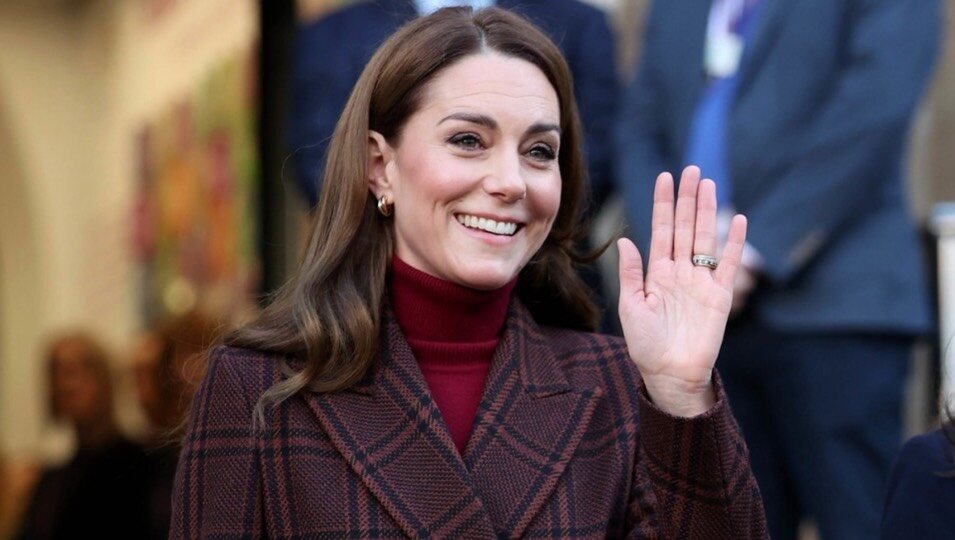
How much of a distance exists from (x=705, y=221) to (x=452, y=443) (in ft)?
1.93

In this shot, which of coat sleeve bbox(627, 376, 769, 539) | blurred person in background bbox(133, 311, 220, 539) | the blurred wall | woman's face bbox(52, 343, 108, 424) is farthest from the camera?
the blurred wall

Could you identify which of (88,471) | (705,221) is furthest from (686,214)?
(88,471)

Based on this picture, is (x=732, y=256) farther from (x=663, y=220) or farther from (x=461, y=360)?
(x=461, y=360)

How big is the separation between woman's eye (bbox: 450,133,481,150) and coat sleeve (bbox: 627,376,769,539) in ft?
1.81

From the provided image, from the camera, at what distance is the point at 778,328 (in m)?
4.54

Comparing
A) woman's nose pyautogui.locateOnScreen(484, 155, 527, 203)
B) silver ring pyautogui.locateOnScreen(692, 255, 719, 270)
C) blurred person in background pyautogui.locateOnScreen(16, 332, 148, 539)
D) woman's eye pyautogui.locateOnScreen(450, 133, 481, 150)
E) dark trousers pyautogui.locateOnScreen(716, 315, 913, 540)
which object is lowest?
blurred person in background pyautogui.locateOnScreen(16, 332, 148, 539)

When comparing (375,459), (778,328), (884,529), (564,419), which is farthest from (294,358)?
(778,328)

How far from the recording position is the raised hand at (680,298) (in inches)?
114

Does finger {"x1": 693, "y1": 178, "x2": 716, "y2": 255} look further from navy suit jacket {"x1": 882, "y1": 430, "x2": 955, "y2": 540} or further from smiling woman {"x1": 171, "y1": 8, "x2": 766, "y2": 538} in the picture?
navy suit jacket {"x1": 882, "y1": 430, "x2": 955, "y2": 540}

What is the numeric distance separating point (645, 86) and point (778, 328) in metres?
0.92

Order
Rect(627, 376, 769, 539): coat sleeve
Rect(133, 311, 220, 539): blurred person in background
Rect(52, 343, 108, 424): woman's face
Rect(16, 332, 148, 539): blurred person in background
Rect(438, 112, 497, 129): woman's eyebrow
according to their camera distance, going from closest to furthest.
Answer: Rect(627, 376, 769, 539): coat sleeve → Rect(438, 112, 497, 129): woman's eyebrow → Rect(133, 311, 220, 539): blurred person in background → Rect(16, 332, 148, 539): blurred person in background → Rect(52, 343, 108, 424): woman's face

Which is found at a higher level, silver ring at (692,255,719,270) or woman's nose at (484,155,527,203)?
woman's nose at (484,155,527,203)

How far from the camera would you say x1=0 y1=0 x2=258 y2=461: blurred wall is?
9.05 m

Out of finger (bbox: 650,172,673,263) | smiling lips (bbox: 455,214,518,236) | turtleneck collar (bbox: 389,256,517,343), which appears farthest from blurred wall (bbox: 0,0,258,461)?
finger (bbox: 650,172,673,263)
